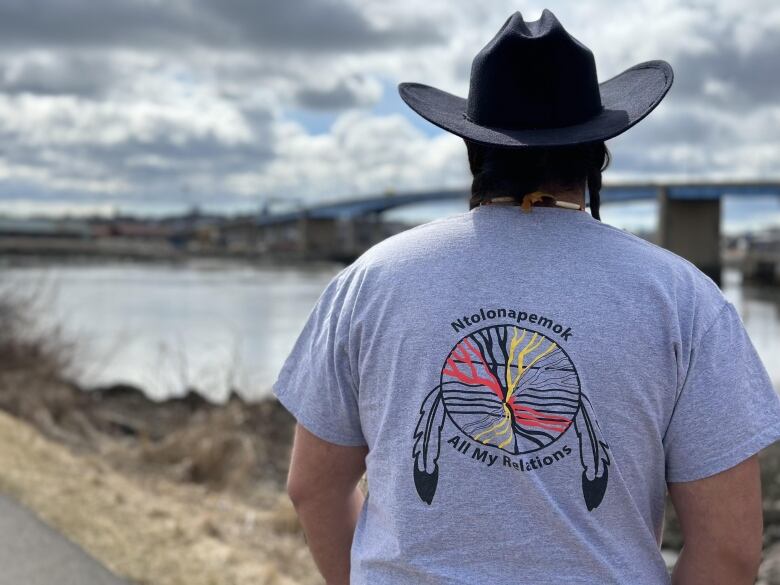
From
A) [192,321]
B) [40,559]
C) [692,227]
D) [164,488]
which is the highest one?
[40,559]

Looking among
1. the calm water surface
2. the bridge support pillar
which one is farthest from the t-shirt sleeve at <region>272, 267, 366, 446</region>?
the bridge support pillar

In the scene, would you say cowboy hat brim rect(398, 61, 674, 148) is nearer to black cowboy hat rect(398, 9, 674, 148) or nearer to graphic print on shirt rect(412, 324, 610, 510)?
black cowboy hat rect(398, 9, 674, 148)

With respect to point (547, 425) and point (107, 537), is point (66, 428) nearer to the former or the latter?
point (107, 537)

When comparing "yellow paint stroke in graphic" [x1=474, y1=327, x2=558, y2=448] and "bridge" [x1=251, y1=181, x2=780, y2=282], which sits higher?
"yellow paint stroke in graphic" [x1=474, y1=327, x2=558, y2=448]

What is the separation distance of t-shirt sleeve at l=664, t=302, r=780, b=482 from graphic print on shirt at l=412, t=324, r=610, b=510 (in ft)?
0.49

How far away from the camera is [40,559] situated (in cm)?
416

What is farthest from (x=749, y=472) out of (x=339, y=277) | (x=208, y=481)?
(x=208, y=481)

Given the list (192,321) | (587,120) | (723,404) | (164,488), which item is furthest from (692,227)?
(723,404)

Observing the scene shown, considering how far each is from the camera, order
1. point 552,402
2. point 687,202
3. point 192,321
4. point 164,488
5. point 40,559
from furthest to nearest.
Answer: point 687,202 → point 192,321 → point 164,488 → point 40,559 → point 552,402

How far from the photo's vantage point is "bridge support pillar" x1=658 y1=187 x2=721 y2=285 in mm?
39334

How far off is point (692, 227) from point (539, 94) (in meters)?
41.7

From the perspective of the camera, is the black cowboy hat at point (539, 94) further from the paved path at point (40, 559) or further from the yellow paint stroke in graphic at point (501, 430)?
the paved path at point (40, 559)

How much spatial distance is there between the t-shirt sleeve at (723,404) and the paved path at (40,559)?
3132mm

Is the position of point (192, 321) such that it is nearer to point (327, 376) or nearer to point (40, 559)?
point (40, 559)
